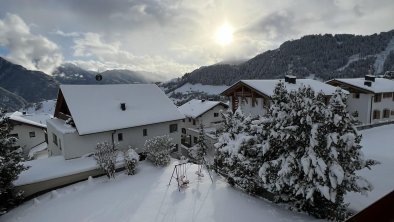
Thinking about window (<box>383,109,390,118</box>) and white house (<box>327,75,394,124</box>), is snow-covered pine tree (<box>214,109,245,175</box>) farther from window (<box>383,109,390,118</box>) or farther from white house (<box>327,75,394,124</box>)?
window (<box>383,109,390,118</box>)

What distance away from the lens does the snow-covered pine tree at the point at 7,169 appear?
16.7 meters

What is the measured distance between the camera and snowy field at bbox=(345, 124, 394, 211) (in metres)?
13.9

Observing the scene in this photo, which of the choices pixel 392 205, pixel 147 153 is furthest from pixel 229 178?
pixel 392 205

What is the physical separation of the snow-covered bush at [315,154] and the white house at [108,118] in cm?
1698

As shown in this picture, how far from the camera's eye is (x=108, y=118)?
2498 centimetres

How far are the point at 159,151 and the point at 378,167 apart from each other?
55.8ft

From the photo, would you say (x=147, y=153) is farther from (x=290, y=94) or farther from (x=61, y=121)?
(x=290, y=94)

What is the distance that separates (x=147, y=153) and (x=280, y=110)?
15662 millimetres

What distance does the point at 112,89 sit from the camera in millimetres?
28672

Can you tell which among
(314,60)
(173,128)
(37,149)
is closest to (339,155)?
(173,128)

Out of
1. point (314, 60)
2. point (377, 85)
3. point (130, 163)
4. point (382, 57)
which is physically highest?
point (382, 57)

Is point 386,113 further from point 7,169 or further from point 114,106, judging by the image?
point 7,169

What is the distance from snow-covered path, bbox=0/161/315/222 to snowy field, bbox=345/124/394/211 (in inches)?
160

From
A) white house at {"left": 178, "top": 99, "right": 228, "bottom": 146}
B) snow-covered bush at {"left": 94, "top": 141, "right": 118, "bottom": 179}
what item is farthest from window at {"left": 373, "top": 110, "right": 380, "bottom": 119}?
snow-covered bush at {"left": 94, "top": 141, "right": 118, "bottom": 179}
